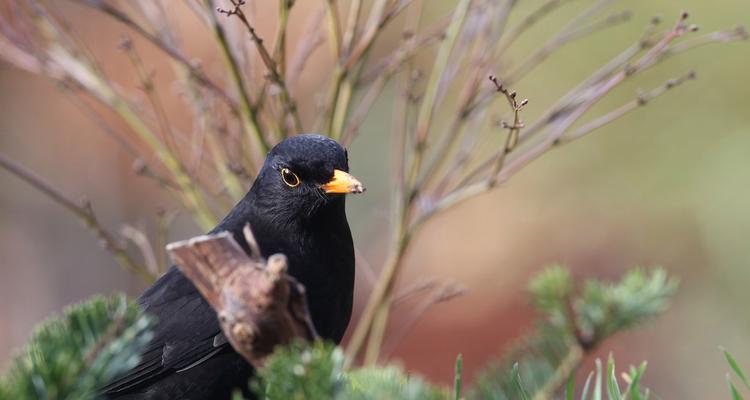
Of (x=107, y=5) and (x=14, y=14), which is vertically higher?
(x=14, y=14)

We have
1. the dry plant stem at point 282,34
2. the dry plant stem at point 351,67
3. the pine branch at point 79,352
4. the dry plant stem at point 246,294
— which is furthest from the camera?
the dry plant stem at point 351,67

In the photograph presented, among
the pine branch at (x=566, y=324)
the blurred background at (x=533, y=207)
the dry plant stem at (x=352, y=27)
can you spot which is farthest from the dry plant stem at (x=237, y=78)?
the blurred background at (x=533, y=207)

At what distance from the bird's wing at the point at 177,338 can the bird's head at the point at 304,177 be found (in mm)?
328

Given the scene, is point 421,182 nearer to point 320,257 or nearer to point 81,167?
point 320,257

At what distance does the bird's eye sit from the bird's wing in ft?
1.20

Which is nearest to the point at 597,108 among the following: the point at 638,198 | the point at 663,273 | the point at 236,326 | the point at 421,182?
the point at 638,198

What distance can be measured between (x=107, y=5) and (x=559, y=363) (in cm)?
142

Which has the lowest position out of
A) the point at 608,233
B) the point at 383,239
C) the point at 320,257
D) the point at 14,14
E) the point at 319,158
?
the point at 608,233

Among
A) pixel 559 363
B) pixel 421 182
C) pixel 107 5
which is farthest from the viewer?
pixel 421 182

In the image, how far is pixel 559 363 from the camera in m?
1.50

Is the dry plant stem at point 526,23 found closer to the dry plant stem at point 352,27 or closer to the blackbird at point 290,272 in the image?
the dry plant stem at point 352,27

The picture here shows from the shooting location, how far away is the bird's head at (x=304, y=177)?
7.68 ft

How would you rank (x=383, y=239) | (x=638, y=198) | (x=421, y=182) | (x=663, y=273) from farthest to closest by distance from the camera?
(x=383, y=239), (x=638, y=198), (x=421, y=182), (x=663, y=273)

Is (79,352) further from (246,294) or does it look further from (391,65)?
(391,65)
